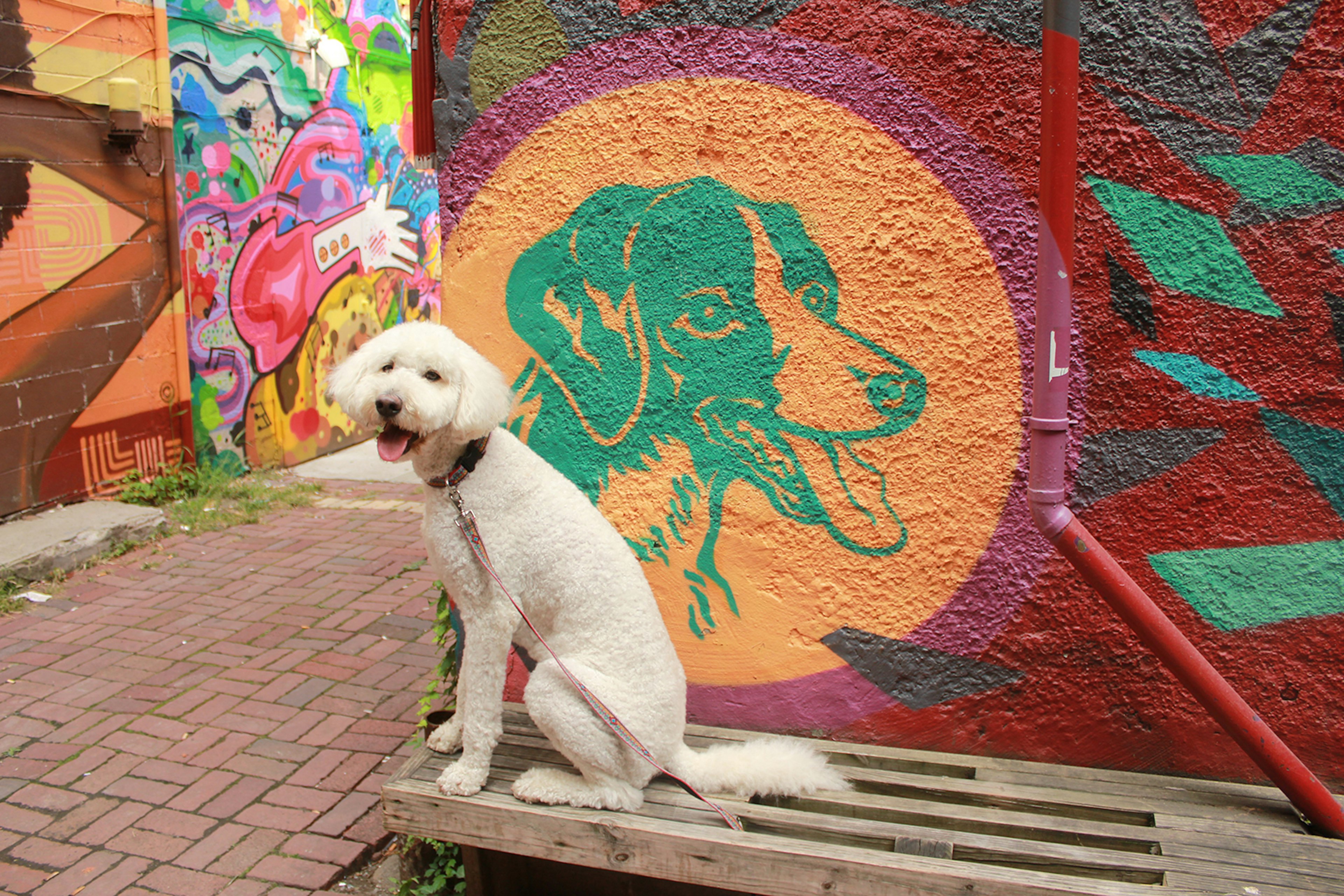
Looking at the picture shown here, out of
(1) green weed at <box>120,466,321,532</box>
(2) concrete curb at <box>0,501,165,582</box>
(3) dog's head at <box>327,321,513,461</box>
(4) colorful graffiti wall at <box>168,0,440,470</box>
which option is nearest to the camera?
(3) dog's head at <box>327,321,513,461</box>

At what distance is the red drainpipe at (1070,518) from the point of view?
7.19 ft

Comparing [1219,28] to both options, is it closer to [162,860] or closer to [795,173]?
[795,173]

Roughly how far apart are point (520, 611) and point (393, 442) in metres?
0.57

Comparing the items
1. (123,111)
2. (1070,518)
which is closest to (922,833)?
(1070,518)

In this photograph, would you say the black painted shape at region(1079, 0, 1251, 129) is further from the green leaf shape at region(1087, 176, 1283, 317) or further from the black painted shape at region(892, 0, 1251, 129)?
the green leaf shape at region(1087, 176, 1283, 317)

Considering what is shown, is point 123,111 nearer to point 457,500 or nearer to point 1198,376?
point 457,500

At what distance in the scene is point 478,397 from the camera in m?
2.31

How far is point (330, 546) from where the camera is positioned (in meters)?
5.82

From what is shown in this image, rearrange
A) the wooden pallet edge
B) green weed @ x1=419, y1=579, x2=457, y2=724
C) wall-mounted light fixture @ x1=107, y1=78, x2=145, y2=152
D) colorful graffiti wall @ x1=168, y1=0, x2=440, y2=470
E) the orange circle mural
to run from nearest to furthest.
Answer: the wooden pallet edge → the orange circle mural → green weed @ x1=419, y1=579, x2=457, y2=724 → wall-mounted light fixture @ x1=107, y1=78, x2=145, y2=152 → colorful graffiti wall @ x1=168, y1=0, x2=440, y2=470

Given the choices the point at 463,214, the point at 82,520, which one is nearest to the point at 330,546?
the point at 82,520

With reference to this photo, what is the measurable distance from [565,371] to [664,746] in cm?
121

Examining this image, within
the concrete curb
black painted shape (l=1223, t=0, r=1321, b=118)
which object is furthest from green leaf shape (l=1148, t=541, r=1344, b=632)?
the concrete curb

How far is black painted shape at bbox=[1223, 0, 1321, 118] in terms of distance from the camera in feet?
7.57

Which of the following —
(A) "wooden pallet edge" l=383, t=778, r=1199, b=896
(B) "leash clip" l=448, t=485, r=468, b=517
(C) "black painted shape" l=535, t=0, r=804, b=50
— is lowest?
(A) "wooden pallet edge" l=383, t=778, r=1199, b=896
